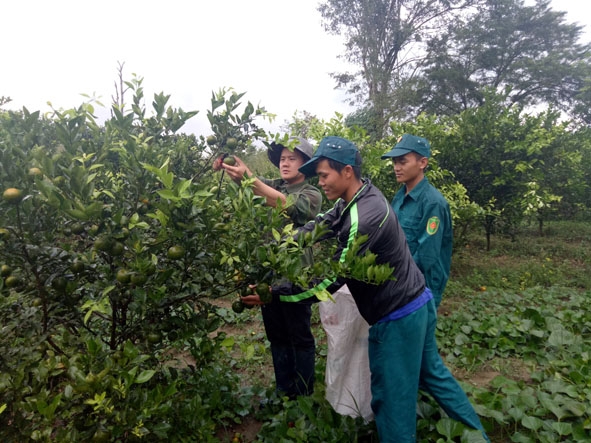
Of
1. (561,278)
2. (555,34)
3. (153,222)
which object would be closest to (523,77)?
(555,34)

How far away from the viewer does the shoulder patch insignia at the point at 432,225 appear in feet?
8.66

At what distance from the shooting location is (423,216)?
2721mm

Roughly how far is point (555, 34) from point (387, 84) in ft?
37.2

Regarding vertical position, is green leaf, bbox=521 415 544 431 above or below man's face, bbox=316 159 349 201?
below

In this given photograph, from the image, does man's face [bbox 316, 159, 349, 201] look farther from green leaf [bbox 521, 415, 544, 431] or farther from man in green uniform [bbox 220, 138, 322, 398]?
green leaf [bbox 521, 415, 544, 431]

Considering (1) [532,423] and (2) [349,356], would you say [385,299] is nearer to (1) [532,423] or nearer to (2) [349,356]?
(2) [349,356]

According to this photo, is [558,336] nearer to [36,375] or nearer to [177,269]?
[177,269]

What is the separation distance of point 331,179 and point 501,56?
75.7ft

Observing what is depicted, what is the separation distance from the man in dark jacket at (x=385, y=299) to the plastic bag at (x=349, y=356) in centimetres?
25

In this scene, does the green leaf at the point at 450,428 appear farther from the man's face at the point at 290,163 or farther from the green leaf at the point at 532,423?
the man's face at the point at 290,163

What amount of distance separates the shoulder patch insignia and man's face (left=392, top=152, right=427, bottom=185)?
0.36m

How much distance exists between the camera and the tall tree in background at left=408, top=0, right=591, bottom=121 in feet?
65.5

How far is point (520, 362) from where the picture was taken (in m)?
3.38

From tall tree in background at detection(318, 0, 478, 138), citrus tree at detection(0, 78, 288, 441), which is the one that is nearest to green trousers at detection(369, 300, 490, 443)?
citrus tree at detection(0, 78, 288, 441)
